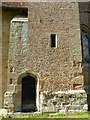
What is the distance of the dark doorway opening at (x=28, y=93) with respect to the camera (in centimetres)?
1547

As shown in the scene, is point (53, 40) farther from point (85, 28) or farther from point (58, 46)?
point (85, 28)

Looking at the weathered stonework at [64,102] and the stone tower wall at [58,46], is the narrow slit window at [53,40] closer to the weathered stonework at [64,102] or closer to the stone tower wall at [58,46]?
the stone tower wall at [58,46]

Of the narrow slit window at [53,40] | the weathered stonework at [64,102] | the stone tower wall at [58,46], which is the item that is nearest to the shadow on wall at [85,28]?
the stone tower wall at [58,46]

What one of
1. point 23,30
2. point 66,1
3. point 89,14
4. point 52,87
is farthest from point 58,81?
point 89,14

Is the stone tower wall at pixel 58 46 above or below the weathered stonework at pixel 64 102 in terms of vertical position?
above

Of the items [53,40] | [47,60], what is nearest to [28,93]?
[47,60]

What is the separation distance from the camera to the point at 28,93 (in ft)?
51.9

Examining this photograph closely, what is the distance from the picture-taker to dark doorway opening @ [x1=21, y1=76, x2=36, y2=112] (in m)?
15.5

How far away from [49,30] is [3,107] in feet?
17.3

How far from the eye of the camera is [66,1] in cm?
1638

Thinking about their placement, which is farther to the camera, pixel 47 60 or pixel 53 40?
pixel 53 40

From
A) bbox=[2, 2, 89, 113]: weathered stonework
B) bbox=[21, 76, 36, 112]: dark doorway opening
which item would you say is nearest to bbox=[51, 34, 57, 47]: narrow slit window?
bbox=[2, 2, 89, 113]: weathered stonework

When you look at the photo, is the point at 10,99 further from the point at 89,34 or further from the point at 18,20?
the point at 89,34

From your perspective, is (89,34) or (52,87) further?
(89,34)
